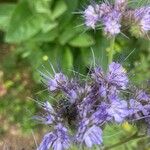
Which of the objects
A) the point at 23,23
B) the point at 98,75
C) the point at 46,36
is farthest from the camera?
the point at 46,36

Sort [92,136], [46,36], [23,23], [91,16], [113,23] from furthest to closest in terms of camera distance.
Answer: [46,36] → [23,23] → [91,16] → [113,23] → [92,136]

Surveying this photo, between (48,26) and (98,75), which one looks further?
(48,26)

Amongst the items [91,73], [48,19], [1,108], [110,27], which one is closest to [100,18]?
[110,27]

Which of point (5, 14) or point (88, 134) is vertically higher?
point (5, 14)

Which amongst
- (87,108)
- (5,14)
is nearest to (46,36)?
(5,14)

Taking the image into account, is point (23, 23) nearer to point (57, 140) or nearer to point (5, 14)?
point (5, 14)

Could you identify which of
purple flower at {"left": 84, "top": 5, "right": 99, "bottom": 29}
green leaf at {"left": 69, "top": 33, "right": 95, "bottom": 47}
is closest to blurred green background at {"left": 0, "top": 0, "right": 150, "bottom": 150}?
green leaf at {"left": 69, "top": 33, "right": 95, "bottom": 47}

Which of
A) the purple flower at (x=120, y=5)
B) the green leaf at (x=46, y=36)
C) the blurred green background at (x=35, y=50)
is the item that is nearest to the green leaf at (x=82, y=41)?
the blurred green background at (x=35, y=50)

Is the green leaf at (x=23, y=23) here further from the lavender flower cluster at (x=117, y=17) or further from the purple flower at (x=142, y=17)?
the purple flower at (x=142, y=17)
